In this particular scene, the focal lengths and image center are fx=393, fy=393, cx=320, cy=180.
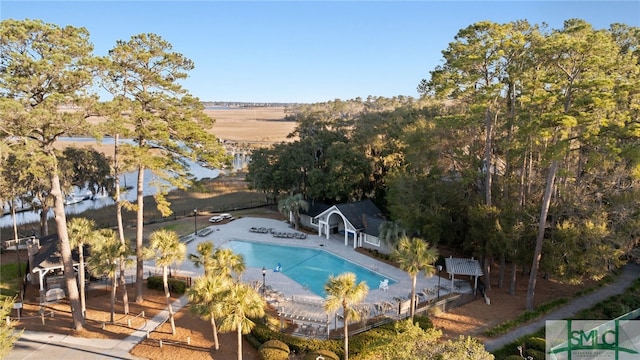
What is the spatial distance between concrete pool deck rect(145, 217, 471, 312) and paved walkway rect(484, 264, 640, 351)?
172 inches

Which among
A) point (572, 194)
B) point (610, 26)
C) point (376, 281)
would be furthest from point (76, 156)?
point (610, 26)

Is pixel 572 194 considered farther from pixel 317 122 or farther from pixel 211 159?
pixel 317 122

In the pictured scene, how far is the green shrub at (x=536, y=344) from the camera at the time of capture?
54.9 ft

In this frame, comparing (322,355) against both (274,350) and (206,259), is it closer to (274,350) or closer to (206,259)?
(274,350)

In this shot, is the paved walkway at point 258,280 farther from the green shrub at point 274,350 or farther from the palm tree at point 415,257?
the green shrub at point 274,350

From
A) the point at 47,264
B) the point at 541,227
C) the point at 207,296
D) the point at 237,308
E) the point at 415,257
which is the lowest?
the point at 47,264

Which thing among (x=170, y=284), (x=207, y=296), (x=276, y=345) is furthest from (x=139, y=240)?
(x=276, y=345)

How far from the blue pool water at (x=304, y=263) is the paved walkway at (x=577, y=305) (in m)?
8.01

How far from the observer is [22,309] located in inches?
814

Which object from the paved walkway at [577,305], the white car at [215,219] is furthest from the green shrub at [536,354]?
the white car at [215,219]

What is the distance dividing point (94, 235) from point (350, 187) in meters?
22.2

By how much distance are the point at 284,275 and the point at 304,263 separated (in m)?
2.77

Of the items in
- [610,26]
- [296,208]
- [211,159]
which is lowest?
[296,208]

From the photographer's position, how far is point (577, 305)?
21594 mm
